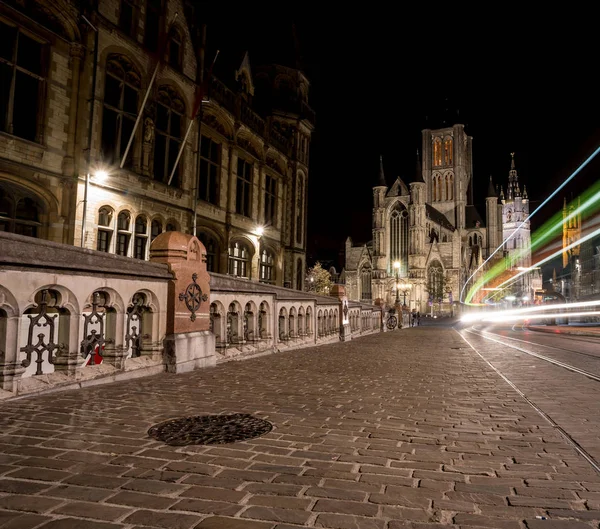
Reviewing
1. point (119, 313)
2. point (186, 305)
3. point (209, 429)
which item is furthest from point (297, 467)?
point (186, 305)

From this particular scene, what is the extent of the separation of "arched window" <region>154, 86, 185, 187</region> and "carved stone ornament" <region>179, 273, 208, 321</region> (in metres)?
Answer: 11.3

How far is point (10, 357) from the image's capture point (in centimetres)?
474

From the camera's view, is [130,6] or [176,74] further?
[176,74]

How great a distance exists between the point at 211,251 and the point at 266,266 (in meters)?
5.78

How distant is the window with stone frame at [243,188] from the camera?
23.6 m

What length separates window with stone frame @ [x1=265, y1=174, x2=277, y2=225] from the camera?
2650cm

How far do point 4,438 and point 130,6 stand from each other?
1738cm

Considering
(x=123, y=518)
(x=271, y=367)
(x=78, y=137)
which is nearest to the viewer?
(x=123, y=518)

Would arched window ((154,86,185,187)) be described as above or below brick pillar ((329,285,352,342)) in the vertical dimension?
above

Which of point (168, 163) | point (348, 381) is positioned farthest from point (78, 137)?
point (348, 381)

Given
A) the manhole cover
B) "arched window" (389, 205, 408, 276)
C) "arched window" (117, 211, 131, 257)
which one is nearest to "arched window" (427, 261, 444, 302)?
"arched window" (389, 205, 408, 276)

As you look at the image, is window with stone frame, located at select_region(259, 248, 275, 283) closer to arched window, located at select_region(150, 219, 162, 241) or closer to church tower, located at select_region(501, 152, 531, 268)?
arched window, located at select_region(150, 219, 162, 241)

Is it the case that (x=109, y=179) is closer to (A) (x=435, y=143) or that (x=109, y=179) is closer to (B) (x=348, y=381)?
(B) (x=348, y=381)

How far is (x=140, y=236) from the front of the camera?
1681 centimetres
